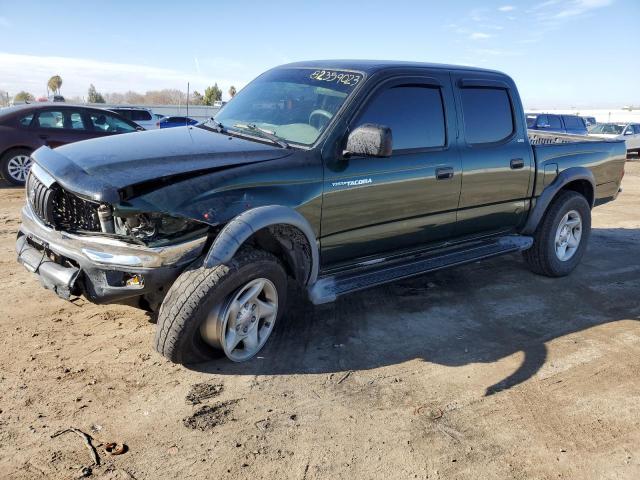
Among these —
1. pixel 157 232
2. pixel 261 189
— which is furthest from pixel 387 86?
pixel 157 232

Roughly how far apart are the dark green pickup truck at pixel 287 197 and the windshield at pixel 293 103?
0.05 feet

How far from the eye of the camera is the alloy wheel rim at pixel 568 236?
5.86 meters

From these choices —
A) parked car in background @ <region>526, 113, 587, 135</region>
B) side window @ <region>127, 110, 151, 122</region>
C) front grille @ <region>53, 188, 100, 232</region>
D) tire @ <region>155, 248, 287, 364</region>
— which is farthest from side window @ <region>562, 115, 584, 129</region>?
front grille @ <region>53, 188, 100, 232</region>

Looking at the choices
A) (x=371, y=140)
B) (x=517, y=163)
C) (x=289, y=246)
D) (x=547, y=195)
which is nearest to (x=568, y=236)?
(x=547, y=195)

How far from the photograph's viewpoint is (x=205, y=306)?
321cm

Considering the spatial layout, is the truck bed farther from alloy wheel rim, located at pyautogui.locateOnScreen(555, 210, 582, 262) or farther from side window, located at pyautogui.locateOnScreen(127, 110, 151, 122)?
side window, located at pyautogui.locateOnScreen(127, 110, 151, 122)

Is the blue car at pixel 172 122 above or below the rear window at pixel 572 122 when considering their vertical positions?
below

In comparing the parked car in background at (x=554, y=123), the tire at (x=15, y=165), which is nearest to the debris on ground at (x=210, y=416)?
the tire at (x=15, y=165)

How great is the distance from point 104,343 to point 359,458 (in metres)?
2.01

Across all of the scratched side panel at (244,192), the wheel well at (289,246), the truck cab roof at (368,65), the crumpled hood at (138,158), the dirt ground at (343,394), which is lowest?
the dirt ground at (343,394)

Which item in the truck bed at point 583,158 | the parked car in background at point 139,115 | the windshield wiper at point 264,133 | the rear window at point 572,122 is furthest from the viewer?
the rear window at point 572,122

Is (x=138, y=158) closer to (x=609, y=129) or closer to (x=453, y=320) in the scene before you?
(x=453, y=320)

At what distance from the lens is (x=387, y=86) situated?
13.8ft

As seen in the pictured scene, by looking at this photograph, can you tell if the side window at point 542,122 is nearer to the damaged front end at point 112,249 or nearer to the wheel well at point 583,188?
the wheel well at point 583,188
